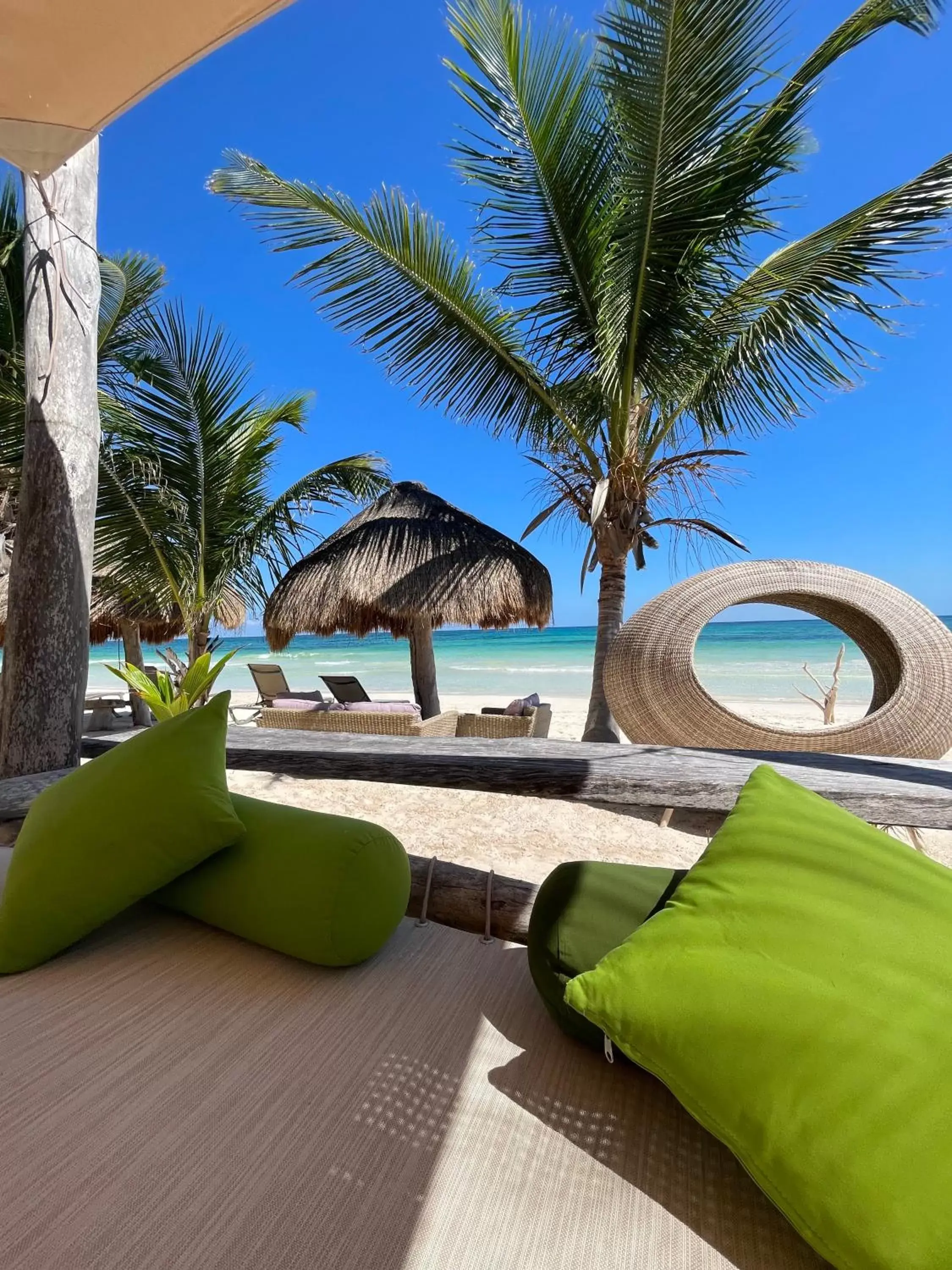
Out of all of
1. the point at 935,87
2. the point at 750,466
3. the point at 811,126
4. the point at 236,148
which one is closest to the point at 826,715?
the point at 750,466

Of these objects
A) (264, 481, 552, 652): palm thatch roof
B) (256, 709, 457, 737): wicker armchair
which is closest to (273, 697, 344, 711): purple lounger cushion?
(256, 709, 457, 737): wicker armchair

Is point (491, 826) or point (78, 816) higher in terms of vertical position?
point (78, 816)

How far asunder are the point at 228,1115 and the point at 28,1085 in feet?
0.97

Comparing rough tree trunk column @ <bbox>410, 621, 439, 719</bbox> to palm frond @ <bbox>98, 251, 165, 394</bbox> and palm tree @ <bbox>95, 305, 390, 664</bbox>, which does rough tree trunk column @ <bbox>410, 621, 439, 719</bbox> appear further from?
palm frond @ <bbox>98, 251, 165, 394</bbox>

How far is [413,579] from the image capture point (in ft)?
21.0

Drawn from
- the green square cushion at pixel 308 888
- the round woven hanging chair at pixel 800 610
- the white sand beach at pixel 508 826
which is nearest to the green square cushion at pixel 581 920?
the green square cushion at pixel 308 888

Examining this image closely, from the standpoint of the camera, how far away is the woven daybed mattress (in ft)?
2.04

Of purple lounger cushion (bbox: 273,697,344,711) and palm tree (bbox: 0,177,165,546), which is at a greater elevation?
palm tree (bbox: 0,177,165,546)

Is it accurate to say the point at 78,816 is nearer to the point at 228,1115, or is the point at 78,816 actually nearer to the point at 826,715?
the point at 228,1115

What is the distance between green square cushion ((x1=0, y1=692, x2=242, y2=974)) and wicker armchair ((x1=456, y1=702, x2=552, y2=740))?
14.7 ft

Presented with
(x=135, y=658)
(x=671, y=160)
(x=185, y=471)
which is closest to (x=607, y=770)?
(x=671, y=160)

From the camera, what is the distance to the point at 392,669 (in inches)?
995

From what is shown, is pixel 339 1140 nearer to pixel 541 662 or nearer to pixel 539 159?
pixel 539 159

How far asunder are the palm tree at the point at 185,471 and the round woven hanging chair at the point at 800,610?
354cm
